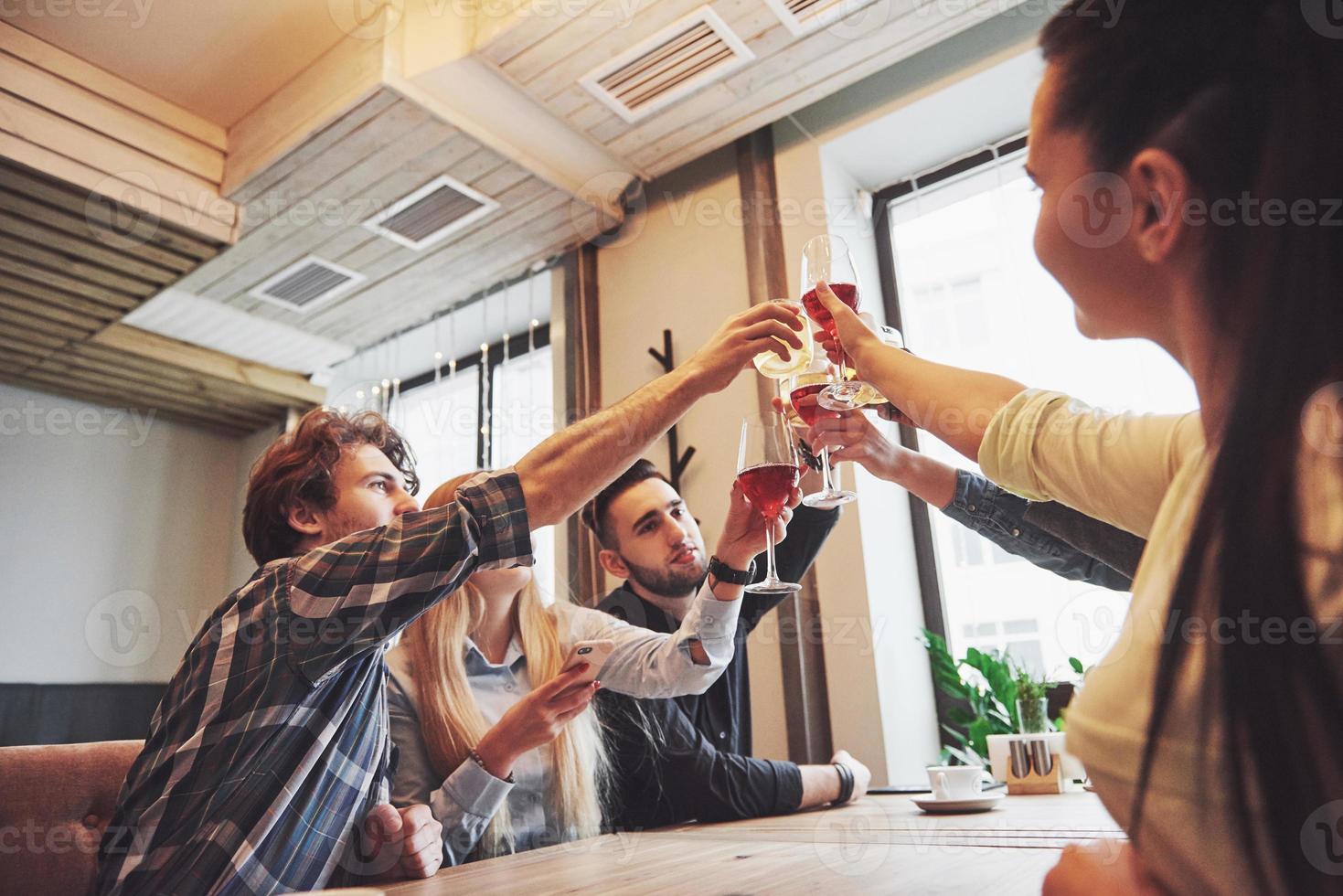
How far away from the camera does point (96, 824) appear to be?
4.71 feet

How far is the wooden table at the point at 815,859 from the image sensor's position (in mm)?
837

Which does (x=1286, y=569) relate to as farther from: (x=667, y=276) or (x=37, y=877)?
(x=667, y=276)

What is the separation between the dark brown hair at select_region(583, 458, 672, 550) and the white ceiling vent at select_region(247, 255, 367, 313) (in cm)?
194

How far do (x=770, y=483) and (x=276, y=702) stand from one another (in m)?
0.70

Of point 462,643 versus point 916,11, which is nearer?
point 462,643

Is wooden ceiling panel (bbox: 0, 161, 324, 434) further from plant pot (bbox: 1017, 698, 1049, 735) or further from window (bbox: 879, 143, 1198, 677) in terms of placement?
plant pot (bbox: 1017, 698, 1049, 735)

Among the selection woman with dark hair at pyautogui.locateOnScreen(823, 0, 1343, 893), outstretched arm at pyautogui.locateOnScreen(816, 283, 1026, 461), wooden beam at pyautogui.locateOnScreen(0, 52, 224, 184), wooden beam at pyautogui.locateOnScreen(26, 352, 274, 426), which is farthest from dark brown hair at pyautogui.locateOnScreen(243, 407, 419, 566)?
wooden beam at pyautogui.locateOnScreen(26, 352, 274, 426)

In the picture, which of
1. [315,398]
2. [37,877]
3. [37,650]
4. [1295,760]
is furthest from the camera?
[315,398]

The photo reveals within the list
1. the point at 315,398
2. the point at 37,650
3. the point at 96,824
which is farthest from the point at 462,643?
the point at 37,650

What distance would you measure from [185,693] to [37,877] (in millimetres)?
524

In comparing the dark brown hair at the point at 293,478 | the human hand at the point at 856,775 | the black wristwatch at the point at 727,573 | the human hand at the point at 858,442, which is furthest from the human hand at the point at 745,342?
the human hand at the point at 856,775

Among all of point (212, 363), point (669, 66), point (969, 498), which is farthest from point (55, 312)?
point (969, 498)

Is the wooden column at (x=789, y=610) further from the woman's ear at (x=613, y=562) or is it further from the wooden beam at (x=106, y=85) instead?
the wooden beam at (x=106, y=85)

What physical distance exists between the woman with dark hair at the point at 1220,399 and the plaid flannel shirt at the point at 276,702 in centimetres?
73
